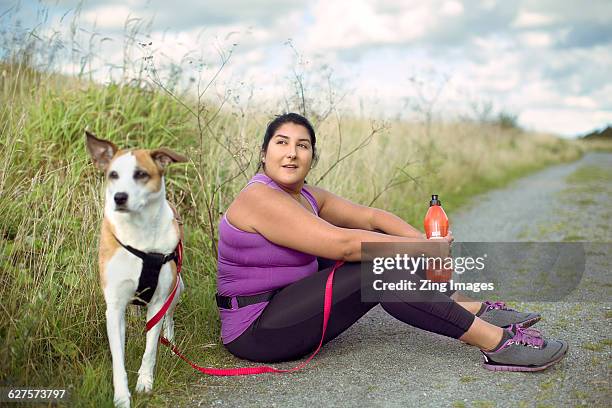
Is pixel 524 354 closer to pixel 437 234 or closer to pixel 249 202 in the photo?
pixel 437 234

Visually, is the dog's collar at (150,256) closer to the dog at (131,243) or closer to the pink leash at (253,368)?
the dog at (131,243)

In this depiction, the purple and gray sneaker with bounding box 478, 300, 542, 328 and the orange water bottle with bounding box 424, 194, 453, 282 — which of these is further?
the purple and gray sneaker with bounding box 478, 300, 542, 328

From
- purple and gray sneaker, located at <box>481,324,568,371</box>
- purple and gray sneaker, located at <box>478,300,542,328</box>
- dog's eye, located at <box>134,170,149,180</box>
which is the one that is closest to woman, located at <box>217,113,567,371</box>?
purple and gray sneaker, located at <box>481,324,568,371</box>

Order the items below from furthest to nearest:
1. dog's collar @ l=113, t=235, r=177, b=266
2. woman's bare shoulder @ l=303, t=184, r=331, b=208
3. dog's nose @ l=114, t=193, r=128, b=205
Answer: woman's bare shoulder @ l=303, t=184, r=331, b=208 → dog's collar @ l=113, t=235, r=177, b=266 → dog's nose @ l=114, t=193, r=128, b=205

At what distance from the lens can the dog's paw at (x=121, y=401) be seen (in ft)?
8.55

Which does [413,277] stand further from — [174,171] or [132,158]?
[174,171]

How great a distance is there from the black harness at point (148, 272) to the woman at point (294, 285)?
1.70 feet

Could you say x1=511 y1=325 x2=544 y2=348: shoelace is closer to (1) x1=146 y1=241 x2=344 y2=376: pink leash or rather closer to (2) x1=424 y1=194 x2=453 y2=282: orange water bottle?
(2) x1=424 y1=194 x2=453 y2=282: orange water bottle


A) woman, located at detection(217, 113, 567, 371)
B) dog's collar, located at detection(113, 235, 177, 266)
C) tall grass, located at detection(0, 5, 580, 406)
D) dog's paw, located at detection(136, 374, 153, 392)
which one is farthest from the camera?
woman, located at detection(217, 113, 567, 371)

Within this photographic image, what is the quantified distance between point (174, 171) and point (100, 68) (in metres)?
1.32

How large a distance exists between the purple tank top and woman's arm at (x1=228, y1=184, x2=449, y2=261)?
0.23 ft

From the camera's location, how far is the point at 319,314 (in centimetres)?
307

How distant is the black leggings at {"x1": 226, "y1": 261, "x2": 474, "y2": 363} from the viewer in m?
3.05

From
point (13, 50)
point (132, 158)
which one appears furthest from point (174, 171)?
point (132, 158)
